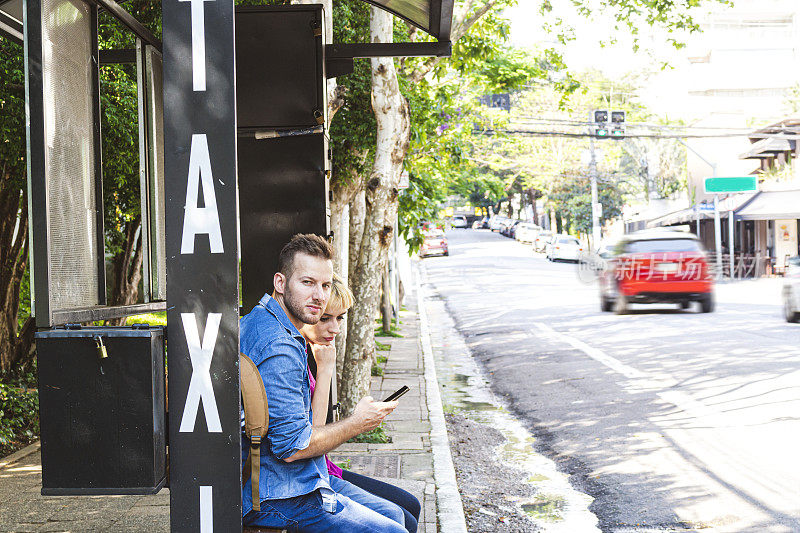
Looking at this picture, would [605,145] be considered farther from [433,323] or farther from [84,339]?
[84,339]

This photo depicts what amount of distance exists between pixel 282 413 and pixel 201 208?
2.58 ft

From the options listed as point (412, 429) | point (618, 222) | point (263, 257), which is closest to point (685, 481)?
point (412, 429)

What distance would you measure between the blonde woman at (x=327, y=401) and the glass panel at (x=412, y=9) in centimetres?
200

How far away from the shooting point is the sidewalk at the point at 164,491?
5.57m

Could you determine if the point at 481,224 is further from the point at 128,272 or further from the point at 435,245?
the point at 128,272

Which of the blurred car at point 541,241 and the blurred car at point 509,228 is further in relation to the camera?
the blurred car at point 509,228

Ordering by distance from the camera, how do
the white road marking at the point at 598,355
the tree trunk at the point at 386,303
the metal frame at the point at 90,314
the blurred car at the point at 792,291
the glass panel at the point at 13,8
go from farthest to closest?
1. the tree trunk at the point at 386,303
2. the blurred car at the point at 792,291
3. the white road marking at the point at 598,355
4. the glass panel at the point at 13,8
5. the metal frame at the point at 90,314

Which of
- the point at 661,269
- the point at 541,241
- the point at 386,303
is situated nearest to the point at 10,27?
the point at 661,269

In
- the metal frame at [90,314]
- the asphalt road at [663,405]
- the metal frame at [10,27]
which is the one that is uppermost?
the metal frame at [10,27]

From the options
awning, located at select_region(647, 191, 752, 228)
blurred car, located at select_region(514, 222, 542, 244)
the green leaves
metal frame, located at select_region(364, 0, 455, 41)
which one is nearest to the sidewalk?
the green leaves

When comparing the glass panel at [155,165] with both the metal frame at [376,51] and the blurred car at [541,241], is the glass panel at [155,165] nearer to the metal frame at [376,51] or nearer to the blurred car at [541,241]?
the metal frame at [376,51]

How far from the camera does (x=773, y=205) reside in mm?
24266

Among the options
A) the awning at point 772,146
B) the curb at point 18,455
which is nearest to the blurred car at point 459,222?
the awning at point 772,146

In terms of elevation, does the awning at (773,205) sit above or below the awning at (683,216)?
above
